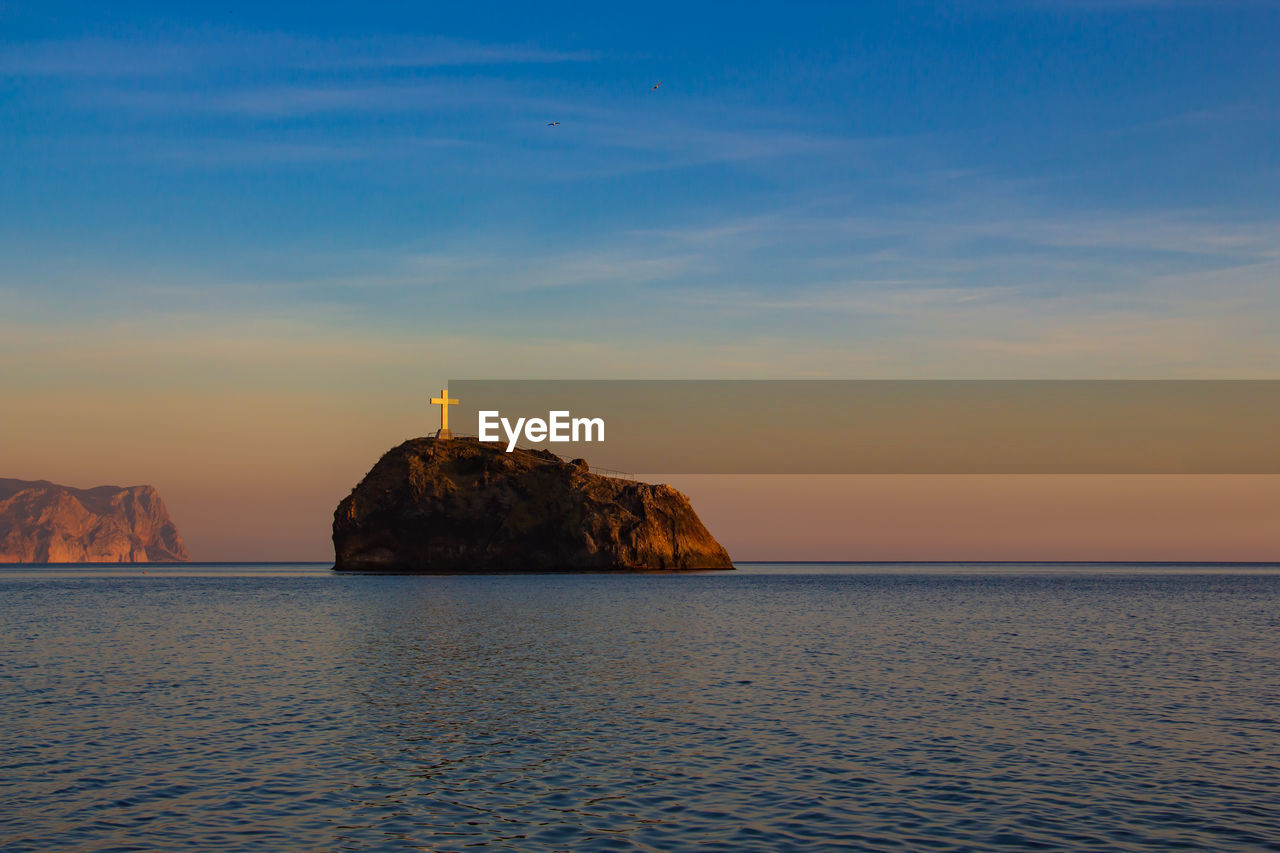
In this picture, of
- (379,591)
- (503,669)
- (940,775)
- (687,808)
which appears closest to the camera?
(687,808)

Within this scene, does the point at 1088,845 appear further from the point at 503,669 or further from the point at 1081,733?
the point at 503,669

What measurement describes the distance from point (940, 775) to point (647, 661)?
2622 cm

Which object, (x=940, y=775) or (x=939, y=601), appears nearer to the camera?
(x=940, y=775)

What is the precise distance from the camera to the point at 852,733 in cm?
3095

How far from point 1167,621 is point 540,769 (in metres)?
75.5

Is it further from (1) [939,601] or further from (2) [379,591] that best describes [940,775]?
(2) [379,591]

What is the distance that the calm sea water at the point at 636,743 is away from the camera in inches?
805

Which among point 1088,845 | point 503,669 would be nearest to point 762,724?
point 1088,845

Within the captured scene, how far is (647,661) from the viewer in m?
50.4

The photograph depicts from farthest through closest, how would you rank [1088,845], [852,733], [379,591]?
[379,591] → [852,733] → [1088,845]

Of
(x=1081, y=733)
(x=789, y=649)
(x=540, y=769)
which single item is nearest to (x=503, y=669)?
(x=789, y=649)

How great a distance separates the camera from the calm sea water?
67.1 feet

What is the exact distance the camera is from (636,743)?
29.4 m

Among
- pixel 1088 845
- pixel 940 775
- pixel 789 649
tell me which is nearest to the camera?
pixel 1088 845
